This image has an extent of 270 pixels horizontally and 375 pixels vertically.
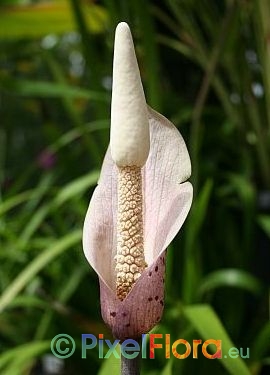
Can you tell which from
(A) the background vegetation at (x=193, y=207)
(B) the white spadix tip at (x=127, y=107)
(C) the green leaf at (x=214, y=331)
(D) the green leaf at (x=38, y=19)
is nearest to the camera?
(B) the white spadix tip at (x=127, y=107)

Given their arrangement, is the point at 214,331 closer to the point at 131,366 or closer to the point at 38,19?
the point at 131,366

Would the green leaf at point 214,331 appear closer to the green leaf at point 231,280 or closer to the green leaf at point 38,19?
the green leaf at point 231,280

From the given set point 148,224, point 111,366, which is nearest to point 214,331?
point 111,366

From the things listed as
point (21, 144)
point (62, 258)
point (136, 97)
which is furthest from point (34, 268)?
point (21, 144)

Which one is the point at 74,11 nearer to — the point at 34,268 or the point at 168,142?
the point at 34,268

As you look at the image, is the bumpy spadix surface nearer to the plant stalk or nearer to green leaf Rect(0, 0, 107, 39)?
the plant stalk

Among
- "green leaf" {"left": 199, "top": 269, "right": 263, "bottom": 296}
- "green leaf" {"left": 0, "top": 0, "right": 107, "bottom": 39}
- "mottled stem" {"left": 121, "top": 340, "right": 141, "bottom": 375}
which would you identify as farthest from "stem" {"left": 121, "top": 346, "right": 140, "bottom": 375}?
"green leaf" {"left": 0, "top": 0, "right": 107, "bottom": 39}

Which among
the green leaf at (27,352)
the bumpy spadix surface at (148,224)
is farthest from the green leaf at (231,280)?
the bumpy spadix surface at (148,224)
